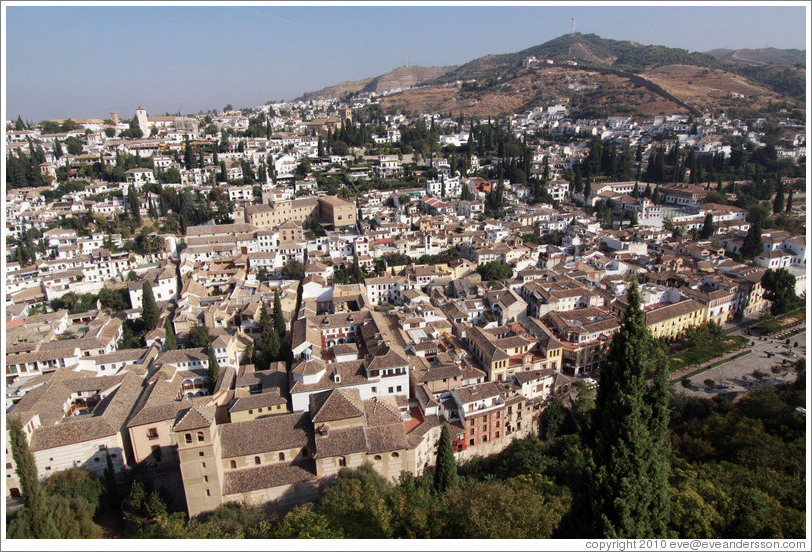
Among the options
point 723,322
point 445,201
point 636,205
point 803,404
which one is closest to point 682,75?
point 636,205

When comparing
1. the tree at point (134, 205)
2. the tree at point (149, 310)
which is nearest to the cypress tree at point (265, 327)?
the tree at point (149, 310)

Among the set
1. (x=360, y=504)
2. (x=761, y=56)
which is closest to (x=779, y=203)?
(x=360, y=504)

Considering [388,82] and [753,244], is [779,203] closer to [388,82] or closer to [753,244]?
[753,244]

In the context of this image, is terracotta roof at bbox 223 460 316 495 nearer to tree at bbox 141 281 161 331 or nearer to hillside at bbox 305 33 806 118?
tree at bbox 141 281 161 331

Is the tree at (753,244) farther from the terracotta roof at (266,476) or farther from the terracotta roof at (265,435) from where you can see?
the terracotta roof at (266,476)

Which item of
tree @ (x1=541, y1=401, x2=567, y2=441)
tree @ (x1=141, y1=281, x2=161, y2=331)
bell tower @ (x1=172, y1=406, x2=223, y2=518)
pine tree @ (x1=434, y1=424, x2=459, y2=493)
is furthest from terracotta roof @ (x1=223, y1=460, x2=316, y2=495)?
tree @ (x1=141, y1=281, x2=161, y2=331)

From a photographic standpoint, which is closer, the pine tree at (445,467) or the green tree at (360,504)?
the green tree at (360,504)

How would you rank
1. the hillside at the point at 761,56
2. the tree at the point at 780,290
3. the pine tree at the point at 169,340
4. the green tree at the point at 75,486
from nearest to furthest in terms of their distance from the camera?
the green tree at the point at 75,486, the pine tree at the point at 169,340, the tree at the point at 780,290, the hillside at the point at 761,56
